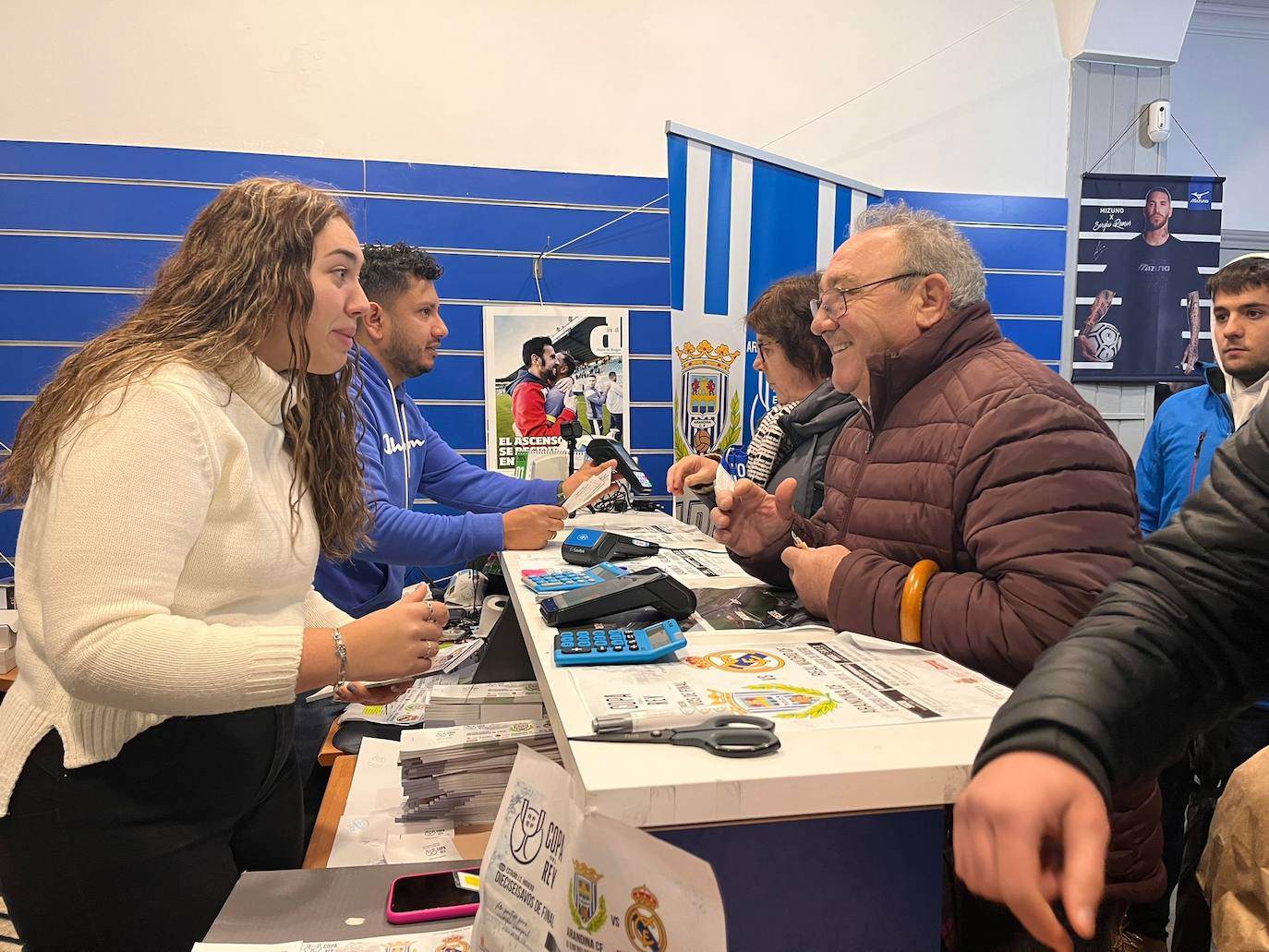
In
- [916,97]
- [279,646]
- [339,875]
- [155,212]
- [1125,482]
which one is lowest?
[339,875]

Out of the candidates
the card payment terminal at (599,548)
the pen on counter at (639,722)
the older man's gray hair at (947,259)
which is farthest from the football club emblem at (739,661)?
the older man's gray hair at (947,259)

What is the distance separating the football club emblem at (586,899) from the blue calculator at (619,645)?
0.45m

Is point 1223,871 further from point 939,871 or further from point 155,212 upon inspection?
point 155,212

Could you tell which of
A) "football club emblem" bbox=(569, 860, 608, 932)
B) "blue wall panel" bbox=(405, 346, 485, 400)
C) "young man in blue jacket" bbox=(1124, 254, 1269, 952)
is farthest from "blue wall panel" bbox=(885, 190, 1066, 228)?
"football club emblem" bbox=(569, 860, 608, 932)

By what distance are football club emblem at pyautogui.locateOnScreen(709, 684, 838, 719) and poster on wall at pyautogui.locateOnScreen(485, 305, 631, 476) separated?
3.32 meters

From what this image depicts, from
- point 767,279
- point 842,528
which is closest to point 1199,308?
Answer: point 767,279

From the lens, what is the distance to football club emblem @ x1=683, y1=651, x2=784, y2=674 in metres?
1.08

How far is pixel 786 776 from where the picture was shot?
750mm

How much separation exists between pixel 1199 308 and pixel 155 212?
212 inches

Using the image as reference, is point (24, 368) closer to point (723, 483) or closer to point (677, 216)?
point (677, 216)

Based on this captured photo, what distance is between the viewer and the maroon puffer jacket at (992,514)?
116cm

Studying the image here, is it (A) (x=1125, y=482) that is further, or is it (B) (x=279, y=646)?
(A) (x=1125, y=482)

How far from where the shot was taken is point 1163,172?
15.6ft

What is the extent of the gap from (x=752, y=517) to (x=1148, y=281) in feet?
13.2
